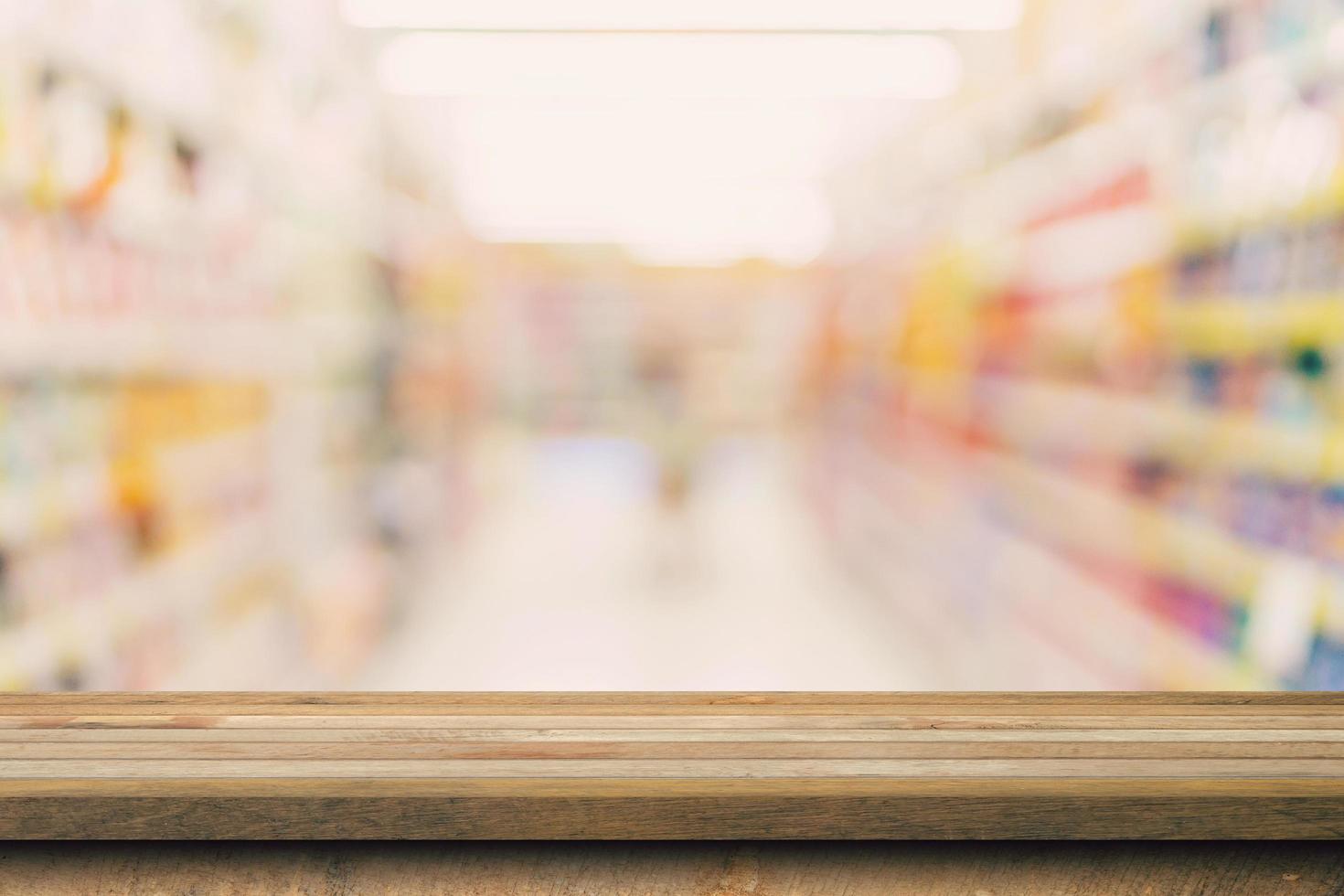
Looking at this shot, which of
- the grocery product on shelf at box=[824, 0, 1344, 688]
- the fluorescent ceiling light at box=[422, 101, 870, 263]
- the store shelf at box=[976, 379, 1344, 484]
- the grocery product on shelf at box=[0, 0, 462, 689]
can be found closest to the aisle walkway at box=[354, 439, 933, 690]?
the grocery product on shelf at box=[0, 0, 462, 689]

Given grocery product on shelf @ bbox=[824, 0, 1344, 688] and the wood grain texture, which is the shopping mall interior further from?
the wood grain texture

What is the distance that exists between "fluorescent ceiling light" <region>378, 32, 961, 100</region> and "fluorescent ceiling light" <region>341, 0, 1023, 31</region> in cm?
17

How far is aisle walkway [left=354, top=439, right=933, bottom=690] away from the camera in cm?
493

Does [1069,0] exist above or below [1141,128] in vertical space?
above

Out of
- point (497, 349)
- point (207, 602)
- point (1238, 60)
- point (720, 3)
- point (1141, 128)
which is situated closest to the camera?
point (1238, 60)

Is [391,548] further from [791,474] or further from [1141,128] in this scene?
[791,474]

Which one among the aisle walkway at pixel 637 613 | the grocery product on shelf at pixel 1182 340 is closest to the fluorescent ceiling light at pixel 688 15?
the grocery product on shelf at pixel 1182 340

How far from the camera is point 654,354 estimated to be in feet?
30.1

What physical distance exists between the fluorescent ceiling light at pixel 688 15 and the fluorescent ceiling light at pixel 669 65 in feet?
0.57

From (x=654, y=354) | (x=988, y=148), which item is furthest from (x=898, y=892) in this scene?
(x=654, y=354)

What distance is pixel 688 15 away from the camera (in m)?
3.91

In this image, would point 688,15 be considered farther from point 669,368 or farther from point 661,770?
point 669,368

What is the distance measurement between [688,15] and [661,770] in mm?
3549

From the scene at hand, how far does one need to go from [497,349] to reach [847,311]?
8225 mm
